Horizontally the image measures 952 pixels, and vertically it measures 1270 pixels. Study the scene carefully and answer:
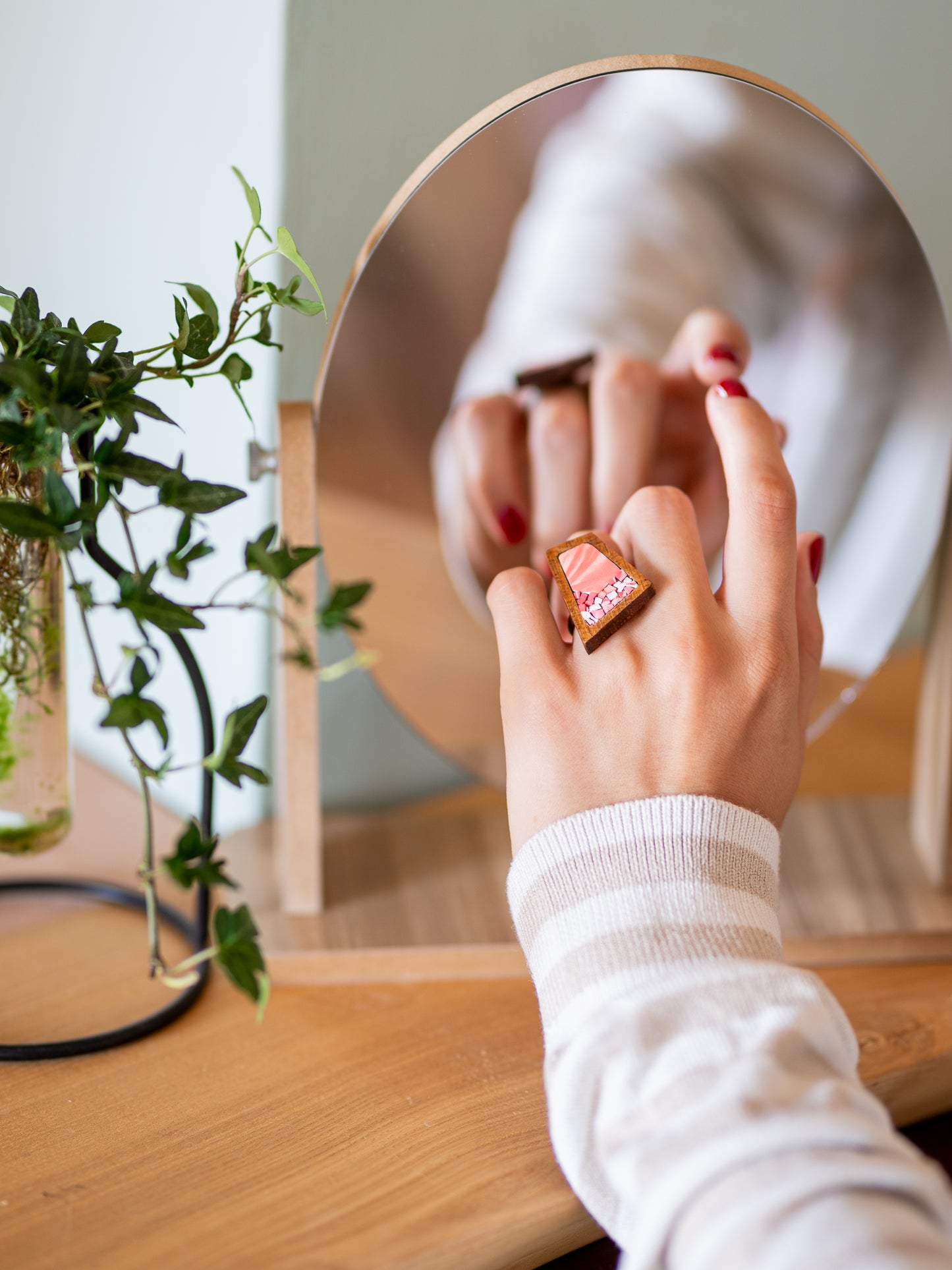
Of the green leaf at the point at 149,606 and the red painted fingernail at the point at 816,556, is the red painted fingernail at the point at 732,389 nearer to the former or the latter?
the red painted fingernail at the point at 816,556

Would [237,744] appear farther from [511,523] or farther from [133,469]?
[511,523]

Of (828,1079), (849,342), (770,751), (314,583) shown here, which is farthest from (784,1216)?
(849,342)

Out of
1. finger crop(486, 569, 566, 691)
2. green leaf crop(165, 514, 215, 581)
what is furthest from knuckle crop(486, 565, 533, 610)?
green leaf crop(165, 514, 215, 581)

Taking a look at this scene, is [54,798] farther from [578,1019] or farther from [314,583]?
[578,1019]

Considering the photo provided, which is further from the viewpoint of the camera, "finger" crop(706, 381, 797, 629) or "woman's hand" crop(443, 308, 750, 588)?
"woman's hand" crop(443, 308, 750, 588)

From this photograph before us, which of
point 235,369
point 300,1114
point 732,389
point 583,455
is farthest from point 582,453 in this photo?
point 300,1114

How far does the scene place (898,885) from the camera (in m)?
0.56

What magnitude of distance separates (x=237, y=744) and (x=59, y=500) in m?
0.10

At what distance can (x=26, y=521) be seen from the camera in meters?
0.34

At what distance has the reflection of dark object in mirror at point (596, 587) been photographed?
1.22 feet

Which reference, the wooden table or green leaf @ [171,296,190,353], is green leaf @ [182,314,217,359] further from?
the wooden table

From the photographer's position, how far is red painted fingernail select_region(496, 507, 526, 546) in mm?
549

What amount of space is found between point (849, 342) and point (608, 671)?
284 mm

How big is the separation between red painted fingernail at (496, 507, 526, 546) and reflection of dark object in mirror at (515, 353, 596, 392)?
0.20 feet
